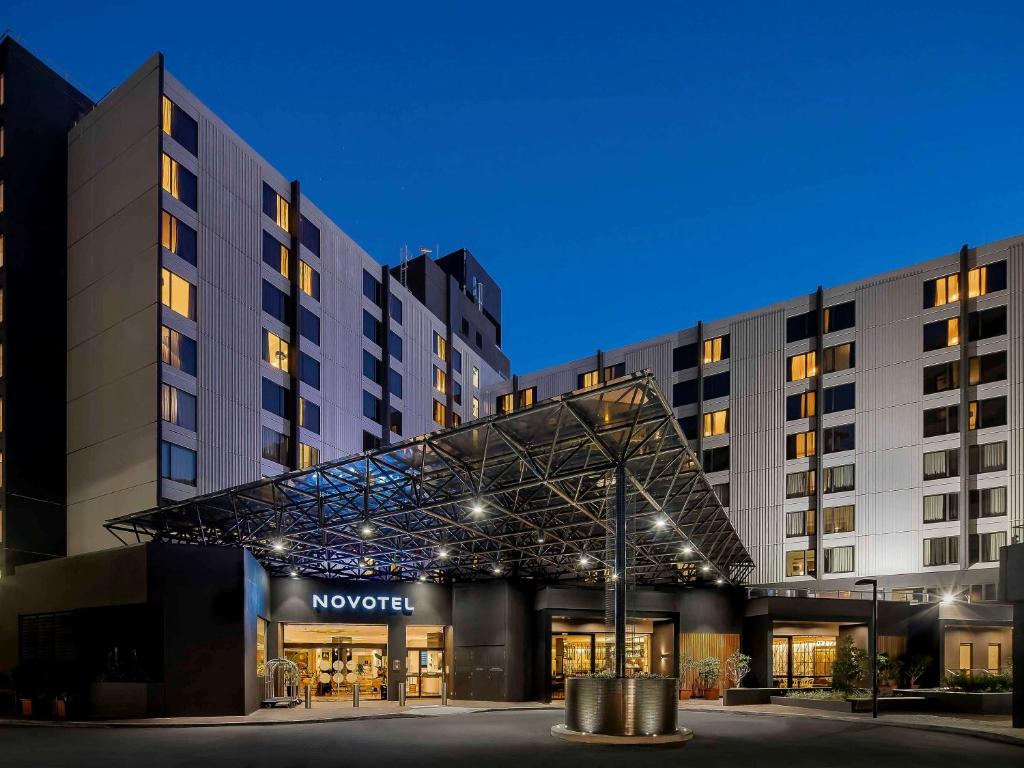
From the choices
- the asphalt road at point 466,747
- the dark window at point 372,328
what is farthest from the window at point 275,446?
the asphalt road at point 466,747

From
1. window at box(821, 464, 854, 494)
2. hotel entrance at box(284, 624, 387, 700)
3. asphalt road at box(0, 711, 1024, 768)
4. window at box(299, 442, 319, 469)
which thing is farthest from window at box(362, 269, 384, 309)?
asphalt road at box(0, 711, 1024, 768)

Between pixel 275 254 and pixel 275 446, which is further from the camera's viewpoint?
pixel 275 254

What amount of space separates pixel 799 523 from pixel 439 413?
86.1 ft

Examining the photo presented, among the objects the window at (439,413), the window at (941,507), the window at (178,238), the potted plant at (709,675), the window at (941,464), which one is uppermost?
the window at (178,238)

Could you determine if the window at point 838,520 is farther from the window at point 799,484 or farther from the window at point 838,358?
the window at point 838,358

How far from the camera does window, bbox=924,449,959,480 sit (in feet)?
183

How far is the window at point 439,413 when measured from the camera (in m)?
69.4

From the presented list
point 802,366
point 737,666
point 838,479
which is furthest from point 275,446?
point 838,479

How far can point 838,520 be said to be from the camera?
6050 cm

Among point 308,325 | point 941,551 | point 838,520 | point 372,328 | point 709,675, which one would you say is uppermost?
point 372,328

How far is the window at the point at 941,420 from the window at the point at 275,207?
39.1 metres

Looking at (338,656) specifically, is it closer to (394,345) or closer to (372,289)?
(394,345)

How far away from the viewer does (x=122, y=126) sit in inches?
1785

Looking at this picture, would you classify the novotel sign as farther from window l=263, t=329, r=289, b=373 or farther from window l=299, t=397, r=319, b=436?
window l=263, t=329, r=289, b=373
